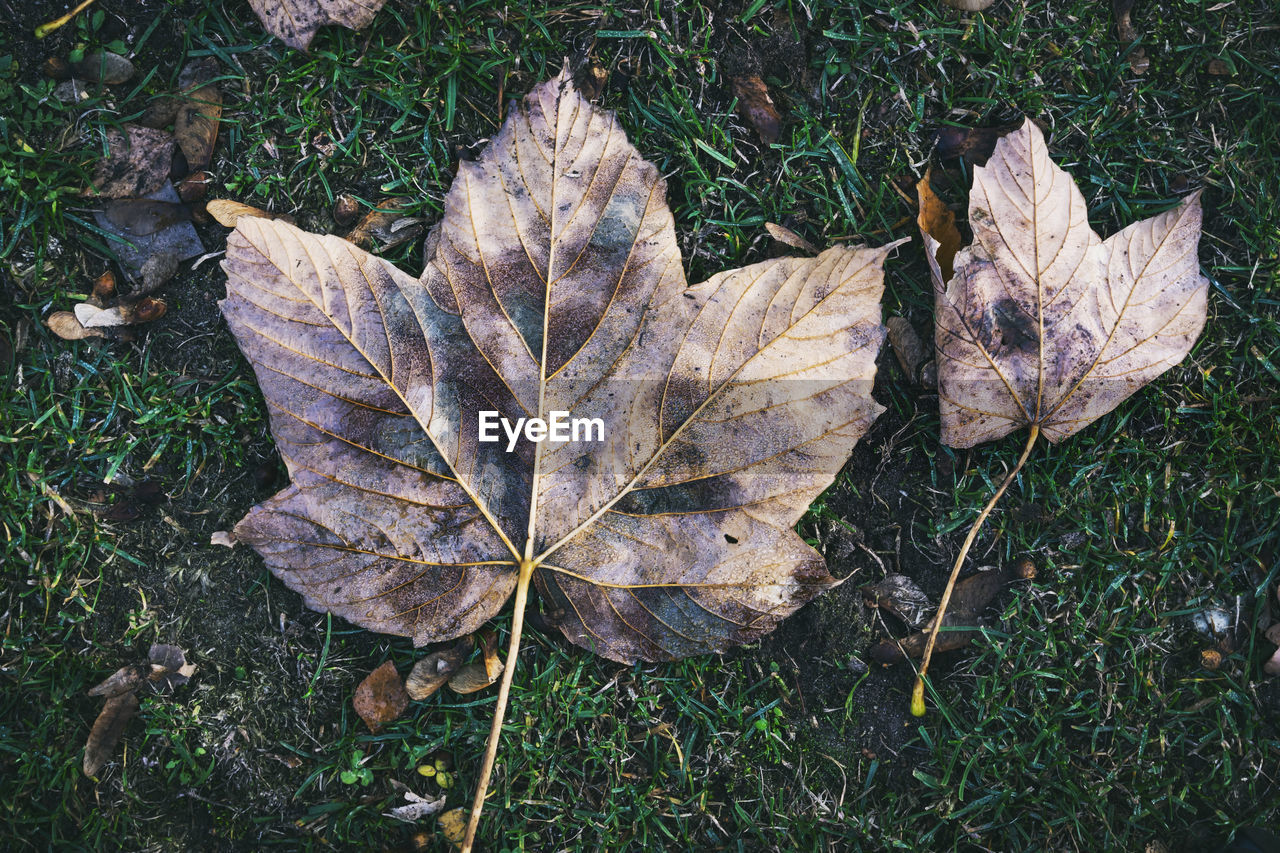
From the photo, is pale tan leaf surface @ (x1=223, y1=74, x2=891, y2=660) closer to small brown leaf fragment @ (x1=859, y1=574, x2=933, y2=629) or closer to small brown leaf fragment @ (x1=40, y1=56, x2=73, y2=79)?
small brown leaf fragment @ (x1=859, y1=574, x2=933, y2=629)

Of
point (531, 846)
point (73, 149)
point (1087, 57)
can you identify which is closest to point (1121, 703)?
point (531, 846)

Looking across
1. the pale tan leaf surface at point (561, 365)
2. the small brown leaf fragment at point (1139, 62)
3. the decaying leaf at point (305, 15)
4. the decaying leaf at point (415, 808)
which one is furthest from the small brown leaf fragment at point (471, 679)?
the small brown leaf fragment at point (1139, 62)

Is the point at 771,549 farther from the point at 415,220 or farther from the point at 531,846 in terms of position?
the point at 415,220

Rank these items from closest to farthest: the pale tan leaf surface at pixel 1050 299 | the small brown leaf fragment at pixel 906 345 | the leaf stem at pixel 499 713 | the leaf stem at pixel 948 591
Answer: the leaf stem at pixel 499 713 → the pale tan leaf surface at pixel 1050 299 → the leaf stem at pixel 948 591 → the small brown leaf fragment at pixel 906 345

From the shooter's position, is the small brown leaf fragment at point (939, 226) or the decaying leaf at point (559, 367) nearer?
the decaying leaf at point (559, 367)

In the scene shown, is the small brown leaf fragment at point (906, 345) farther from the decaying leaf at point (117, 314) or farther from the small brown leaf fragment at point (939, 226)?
the decaying leaf at point (117, 314)
